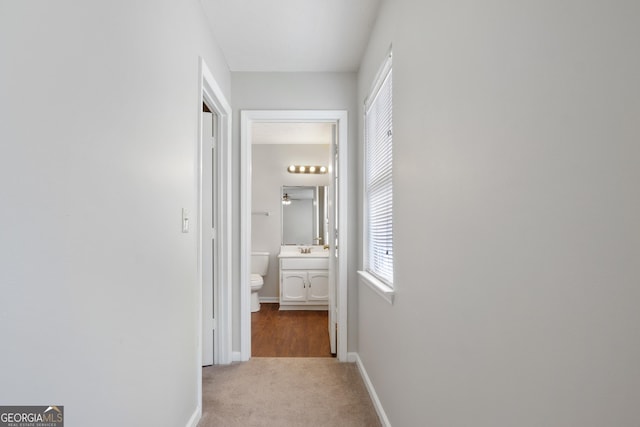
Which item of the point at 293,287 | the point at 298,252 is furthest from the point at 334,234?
the point at 298,252

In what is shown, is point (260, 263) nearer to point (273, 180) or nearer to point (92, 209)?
point (273, 180)

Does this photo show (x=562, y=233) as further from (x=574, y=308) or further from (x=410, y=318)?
(x=410, y=318)

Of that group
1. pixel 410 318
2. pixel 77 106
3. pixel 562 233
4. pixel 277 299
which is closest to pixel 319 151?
pixel 277 299

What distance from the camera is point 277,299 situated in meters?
5.56

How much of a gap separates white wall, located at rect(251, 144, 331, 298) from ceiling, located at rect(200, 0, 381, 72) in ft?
8.04

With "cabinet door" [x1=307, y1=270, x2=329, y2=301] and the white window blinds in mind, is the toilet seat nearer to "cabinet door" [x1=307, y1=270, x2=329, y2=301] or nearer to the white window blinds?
"cabinet door" [x1=307, y1=270, x2=329, y2=301]

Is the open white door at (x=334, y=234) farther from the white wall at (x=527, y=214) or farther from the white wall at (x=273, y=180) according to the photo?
the white wall at (x=273, y=180)

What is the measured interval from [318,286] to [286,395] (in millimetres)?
2599

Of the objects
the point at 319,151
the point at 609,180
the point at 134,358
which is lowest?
the point at 134,358

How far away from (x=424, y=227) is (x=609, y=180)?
34.5 inches

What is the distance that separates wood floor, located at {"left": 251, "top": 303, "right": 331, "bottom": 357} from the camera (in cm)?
339

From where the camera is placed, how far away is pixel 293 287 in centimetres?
507

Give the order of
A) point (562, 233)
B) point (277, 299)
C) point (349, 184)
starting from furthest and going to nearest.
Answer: point (277, 299) → point (349, 184) → point (562, 233)

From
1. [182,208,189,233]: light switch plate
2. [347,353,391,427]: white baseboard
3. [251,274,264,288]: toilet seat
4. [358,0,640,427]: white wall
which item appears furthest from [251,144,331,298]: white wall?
[358,0,640,427]: white wall
